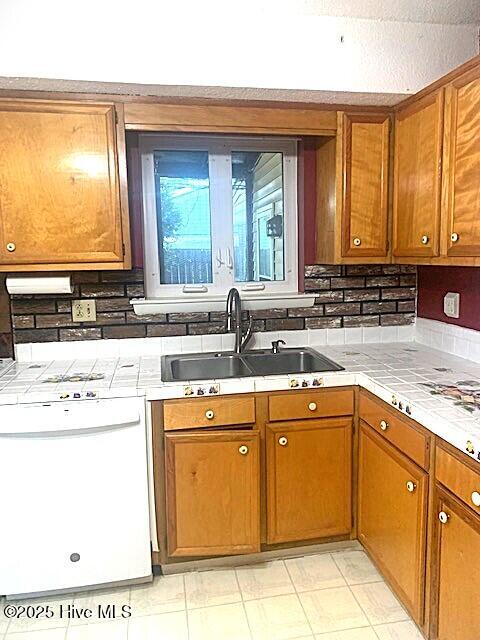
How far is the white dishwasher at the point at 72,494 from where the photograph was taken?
5.99 ft

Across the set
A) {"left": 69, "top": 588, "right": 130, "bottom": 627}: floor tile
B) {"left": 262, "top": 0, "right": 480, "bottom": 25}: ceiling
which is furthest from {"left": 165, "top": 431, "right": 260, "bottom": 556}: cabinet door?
{"left": 262, "top": 0, "right": 480, "bottom": 25}: ceiling

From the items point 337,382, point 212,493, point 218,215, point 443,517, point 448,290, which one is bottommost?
point 212,493

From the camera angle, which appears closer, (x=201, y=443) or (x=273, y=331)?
(x=201, y=443)

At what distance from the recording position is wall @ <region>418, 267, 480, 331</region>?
218cm

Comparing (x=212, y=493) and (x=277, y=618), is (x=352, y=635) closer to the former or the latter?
(x=277, y=618)

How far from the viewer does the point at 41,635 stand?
177 cm

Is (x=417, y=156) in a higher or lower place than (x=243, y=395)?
higher

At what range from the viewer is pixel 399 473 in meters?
1.76

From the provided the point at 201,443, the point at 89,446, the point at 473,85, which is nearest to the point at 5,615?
the point at 89,446

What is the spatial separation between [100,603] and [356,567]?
3.51 ft

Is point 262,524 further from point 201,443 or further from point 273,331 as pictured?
point 273,331

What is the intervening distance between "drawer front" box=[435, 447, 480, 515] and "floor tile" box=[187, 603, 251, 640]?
3.03 feet

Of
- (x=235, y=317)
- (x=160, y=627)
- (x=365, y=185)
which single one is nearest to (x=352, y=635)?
(x=160, y=627)

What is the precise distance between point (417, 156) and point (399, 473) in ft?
4.23
